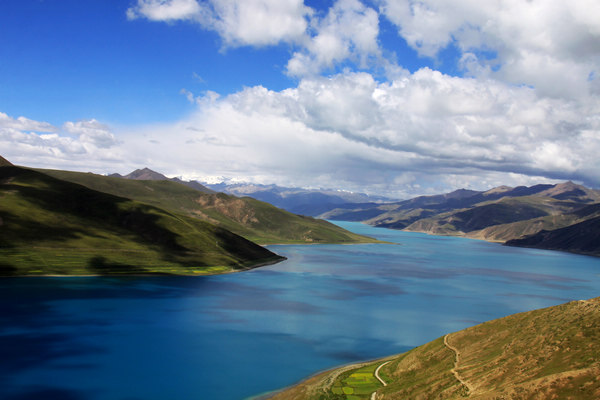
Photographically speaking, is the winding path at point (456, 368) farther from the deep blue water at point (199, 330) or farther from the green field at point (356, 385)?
the deep blue water at point (199, 330)

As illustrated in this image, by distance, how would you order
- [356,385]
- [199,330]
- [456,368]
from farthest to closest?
[199,330] < [356,385] < [456,368]

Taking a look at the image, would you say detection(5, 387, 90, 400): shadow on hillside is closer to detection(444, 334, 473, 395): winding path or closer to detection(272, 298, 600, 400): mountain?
detection(272, 298, 600, 400): mountain

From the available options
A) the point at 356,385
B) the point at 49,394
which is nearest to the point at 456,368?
the point at 356,385

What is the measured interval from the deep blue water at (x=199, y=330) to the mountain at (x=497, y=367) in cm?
1405

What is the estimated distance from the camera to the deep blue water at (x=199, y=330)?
7188 centimetres

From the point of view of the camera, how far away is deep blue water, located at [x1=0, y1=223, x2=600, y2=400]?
236 ft

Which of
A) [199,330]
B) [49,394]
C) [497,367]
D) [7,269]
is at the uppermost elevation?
[497,367]

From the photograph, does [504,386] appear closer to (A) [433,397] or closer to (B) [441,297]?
(A) [433,397]

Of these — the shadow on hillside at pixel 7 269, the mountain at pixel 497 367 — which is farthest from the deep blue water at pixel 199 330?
the mountain at pixel 497 367

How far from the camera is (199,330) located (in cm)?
10688

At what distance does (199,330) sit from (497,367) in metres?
75.5

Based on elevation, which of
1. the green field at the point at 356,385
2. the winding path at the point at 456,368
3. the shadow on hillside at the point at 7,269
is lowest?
the shadow on hillside at the point at 7,269

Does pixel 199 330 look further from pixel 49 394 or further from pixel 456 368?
pixel 456 368

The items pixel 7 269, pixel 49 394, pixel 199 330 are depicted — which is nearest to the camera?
pixel 49 394
